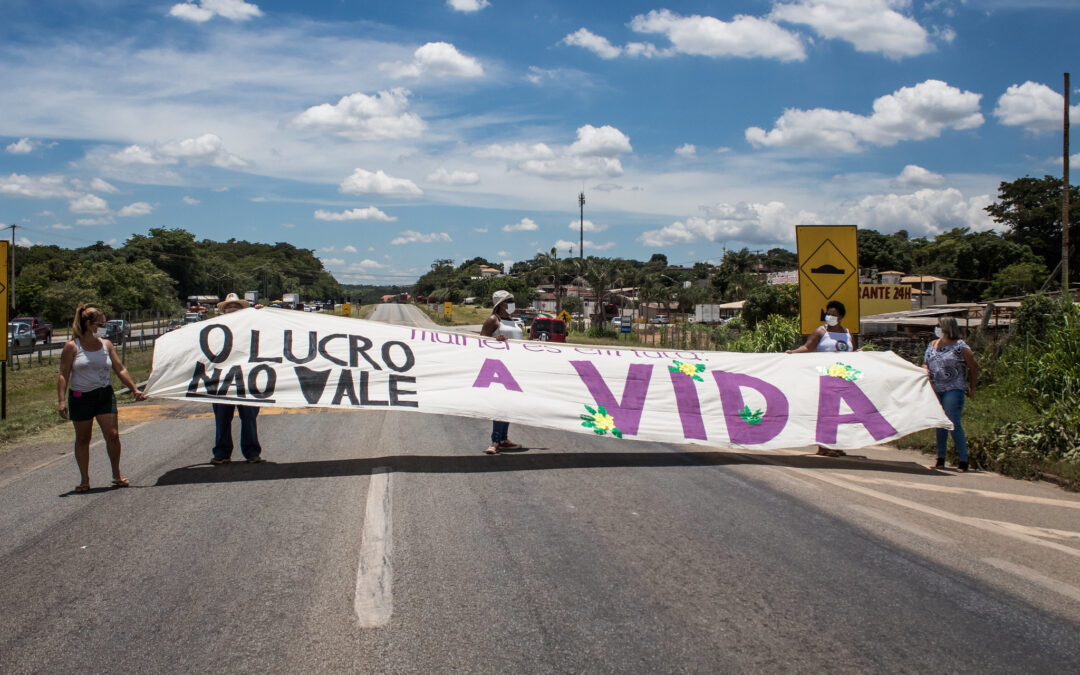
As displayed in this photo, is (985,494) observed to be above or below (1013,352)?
below

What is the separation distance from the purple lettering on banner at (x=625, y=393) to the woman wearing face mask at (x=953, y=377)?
11.0ft

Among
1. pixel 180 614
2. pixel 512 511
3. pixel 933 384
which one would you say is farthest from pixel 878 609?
pixel 933 384

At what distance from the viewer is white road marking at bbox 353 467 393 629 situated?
423 cm

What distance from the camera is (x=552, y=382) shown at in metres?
8.70

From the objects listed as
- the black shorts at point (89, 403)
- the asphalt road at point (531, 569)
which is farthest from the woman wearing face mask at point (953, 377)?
the black shorts at point (89, 403)

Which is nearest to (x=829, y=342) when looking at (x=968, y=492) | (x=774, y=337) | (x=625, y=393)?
(x=968, y=492)

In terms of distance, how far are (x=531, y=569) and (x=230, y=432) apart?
4.63 meters

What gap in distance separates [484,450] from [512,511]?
9.72ft

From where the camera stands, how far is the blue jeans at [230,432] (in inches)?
321

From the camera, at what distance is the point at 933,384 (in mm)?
8875

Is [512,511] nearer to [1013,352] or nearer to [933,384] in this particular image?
[933,384]

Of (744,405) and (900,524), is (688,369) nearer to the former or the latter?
(744,405)

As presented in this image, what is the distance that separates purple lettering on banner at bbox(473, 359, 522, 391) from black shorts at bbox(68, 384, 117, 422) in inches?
144

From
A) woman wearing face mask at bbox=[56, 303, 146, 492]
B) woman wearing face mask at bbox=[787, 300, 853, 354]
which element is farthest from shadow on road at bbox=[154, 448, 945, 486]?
woman wearing face mask at bbox=[787, 300, 853, 354]
